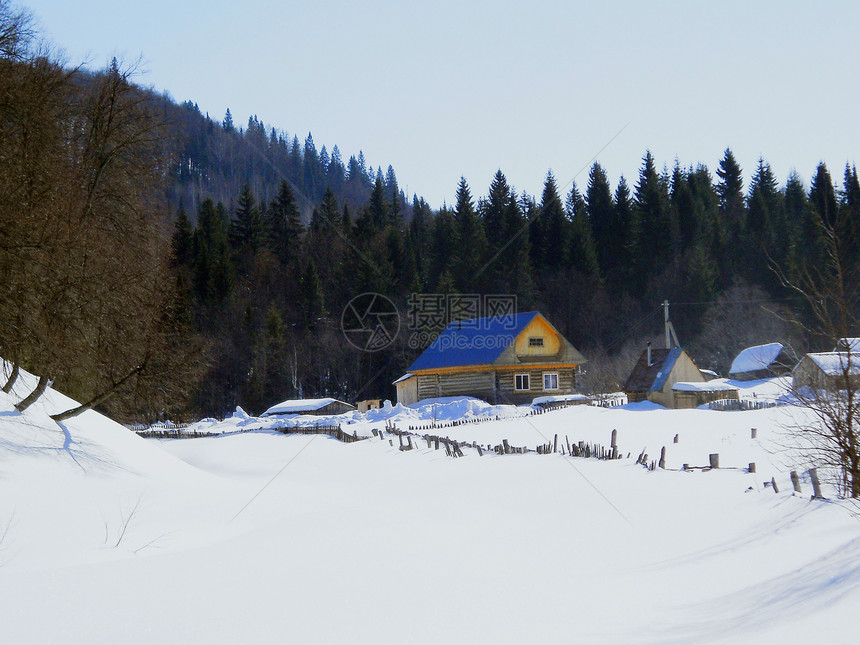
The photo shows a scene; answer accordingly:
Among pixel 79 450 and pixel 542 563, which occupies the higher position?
pixel 79 450

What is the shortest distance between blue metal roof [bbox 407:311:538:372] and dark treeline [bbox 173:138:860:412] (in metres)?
11.2

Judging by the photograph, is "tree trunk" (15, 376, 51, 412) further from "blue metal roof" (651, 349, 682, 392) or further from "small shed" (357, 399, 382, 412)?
"small shed" (357, 399, 382, 412)

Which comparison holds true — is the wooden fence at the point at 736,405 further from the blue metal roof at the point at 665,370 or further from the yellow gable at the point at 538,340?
the yellow gable at the point at 538,340

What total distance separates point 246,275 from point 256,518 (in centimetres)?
6239

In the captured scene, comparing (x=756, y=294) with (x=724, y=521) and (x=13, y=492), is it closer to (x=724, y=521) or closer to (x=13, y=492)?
(x=724, y=521)

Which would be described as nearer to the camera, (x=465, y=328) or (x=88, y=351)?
(x=88, y=351)

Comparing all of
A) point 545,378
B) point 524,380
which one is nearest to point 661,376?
point 545,378

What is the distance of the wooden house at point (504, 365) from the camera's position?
Answer: 44344mm

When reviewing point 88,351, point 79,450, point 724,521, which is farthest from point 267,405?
point 724,521

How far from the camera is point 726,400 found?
125 ft

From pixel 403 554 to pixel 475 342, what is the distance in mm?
38361

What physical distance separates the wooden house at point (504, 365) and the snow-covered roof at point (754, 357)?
53.3 feet

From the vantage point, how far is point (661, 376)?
3928cm

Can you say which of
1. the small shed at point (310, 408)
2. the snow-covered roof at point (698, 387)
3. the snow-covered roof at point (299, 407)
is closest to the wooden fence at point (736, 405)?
the snow-covered roof at point (698, 387)
